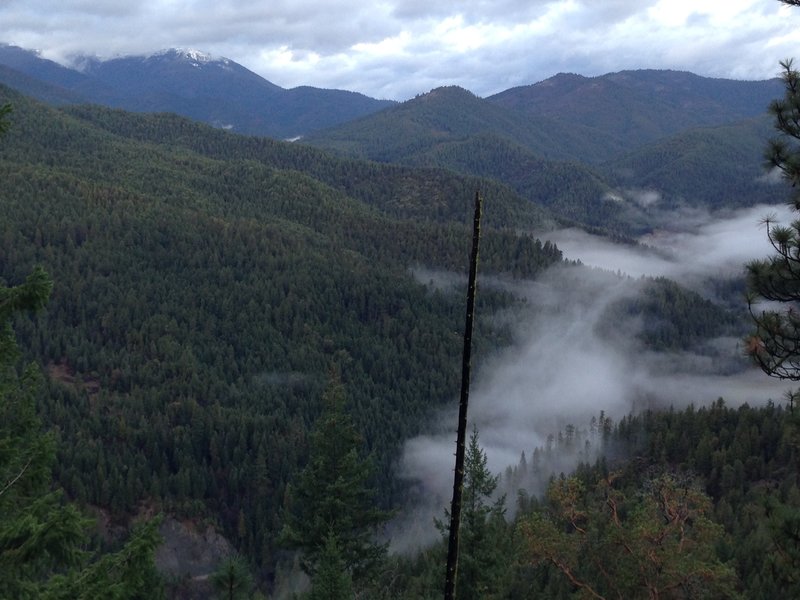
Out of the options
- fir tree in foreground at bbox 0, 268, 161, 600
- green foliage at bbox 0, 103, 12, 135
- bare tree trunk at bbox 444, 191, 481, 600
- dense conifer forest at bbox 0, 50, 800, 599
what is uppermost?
green foliage at bbox 0, 103, 12, 135

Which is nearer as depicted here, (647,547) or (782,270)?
(782,270)

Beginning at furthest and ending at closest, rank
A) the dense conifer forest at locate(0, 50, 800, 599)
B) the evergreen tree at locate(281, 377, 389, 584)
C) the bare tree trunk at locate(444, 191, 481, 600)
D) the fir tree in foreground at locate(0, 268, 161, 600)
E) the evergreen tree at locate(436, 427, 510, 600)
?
the evergreen tree at locate(281, 377, 389, 584) < the evergreen tree at locate(436, 427, 510, 600) < the dense conifer forest at locate(0, 50, 800, 599) < the fir tree in foreground at locate(0, 268, 161, 600) < the bare tree trunk at locate(444, 191, 481, 600)

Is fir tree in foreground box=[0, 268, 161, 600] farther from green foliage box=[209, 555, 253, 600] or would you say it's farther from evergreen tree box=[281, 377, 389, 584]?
evergreen tree box=[281, 377, 389, 584]

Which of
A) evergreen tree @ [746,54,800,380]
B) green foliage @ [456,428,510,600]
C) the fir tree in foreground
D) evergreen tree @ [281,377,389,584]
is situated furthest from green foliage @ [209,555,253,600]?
evergreen tree @ [746,54,800,380]

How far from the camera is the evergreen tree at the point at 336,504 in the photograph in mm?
34781

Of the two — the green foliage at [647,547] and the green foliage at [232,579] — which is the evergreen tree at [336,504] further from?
the green foliage at [232,579]

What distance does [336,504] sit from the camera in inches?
1369

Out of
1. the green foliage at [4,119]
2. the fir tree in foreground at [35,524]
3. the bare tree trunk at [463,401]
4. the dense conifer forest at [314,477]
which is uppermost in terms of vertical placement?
the green foliage at [4,119]

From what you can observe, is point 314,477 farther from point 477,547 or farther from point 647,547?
point 647,547

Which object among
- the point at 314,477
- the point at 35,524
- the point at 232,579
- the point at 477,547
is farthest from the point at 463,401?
the point at 314,477

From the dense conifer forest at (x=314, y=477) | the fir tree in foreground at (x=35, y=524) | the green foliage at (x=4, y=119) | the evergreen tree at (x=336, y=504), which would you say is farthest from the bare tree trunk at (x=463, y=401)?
the evergreen tree at (x=336, y=504)

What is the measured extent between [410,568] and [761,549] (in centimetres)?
4218

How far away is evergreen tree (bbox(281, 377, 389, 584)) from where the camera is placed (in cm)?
3478

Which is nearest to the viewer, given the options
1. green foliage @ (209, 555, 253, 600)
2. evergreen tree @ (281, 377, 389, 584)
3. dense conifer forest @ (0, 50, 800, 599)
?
dense conifer forest @ (0, 50, 800, 599)
